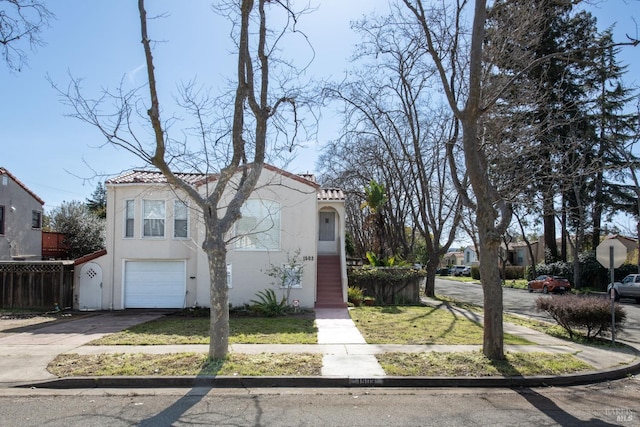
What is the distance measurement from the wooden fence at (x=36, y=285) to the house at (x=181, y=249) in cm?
44

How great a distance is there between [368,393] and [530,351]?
4.49 metres

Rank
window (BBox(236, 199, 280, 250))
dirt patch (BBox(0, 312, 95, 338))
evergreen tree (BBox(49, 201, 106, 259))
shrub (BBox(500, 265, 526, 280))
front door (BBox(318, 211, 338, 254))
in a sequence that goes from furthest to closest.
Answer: shrub (BBox(500, 265, 526, 280)), evergreen tree (BBox(49, 201, 106, 259)), front door (BBox(318, 211, 338, 254)), window (BBox(236, 199, 280, 250)), dirt patch (BBox(0, 312, 95, 338))

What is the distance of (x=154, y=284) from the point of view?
17094 millimetres

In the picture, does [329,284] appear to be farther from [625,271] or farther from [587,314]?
[625,271]

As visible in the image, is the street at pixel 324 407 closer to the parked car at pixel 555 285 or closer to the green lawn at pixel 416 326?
the green lawn at pixel 416 326

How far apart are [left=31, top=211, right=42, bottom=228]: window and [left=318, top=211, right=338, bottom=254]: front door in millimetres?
17407

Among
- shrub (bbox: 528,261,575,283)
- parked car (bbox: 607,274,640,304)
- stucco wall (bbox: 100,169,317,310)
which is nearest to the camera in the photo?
stucco wall (bbox: 100,169,317,310)

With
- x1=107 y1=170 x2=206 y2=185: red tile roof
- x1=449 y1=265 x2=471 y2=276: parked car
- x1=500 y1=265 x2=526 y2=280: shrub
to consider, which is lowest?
x1=449 y1=265 x2=471 y2=276: parked car

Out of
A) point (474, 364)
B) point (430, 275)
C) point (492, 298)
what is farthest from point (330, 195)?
point (474, 364)

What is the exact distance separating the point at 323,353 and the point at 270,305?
6.00 m

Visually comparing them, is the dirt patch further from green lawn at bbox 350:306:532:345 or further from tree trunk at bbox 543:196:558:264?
tree trunk at bbox 543:196:558:264

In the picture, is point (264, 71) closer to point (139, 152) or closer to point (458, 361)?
point (139, 152)

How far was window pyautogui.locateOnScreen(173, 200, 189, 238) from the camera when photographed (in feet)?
55.9

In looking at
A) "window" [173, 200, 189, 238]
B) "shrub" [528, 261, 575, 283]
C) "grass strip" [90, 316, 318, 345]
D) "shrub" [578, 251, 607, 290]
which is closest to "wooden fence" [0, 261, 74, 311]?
"window" [173, 200, 189, 238]
